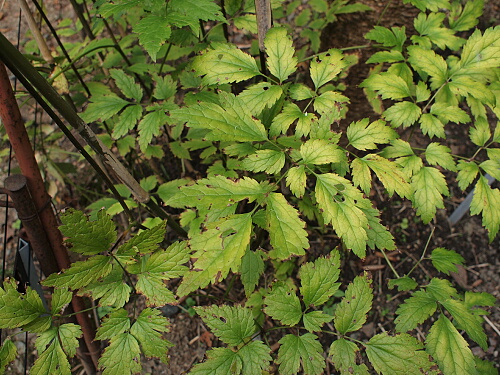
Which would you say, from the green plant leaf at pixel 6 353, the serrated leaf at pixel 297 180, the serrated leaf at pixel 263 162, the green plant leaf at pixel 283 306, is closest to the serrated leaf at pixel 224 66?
the serrated leaf at pixel 263 162

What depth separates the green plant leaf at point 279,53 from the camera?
1.46 m

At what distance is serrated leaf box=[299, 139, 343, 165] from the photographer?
1318 mm

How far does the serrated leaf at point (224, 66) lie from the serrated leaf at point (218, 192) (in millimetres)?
418

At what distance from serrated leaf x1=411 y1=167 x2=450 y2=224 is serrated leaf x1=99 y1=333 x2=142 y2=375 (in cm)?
119

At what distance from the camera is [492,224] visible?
1.61 m

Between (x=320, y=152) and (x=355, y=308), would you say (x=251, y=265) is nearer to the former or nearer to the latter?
(x=355, y=308)

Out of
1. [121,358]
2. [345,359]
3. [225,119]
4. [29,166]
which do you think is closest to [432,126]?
[225,119]

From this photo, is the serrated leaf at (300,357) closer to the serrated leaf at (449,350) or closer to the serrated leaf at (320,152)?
the serrated leaf at (449,350)

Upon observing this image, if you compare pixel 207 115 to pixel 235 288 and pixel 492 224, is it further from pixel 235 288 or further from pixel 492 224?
pixel 235 288

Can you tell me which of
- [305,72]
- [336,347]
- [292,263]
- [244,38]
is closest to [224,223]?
[336,347]

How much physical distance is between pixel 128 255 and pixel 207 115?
1.82 ft

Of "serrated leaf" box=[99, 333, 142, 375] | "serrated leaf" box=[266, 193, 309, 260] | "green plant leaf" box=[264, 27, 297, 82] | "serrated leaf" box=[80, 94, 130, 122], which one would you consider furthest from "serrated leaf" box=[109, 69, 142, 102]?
"serrated leaf" box=[99, 333, 142, 375]

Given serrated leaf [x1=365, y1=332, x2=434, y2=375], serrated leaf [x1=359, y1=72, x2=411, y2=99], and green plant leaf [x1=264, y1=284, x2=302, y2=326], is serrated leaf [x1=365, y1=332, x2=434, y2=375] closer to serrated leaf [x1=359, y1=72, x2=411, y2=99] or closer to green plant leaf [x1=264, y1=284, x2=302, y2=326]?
green plant leaf [x1=264, y1=284, x2=302, y2=326]

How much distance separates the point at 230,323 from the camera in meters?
1.44
